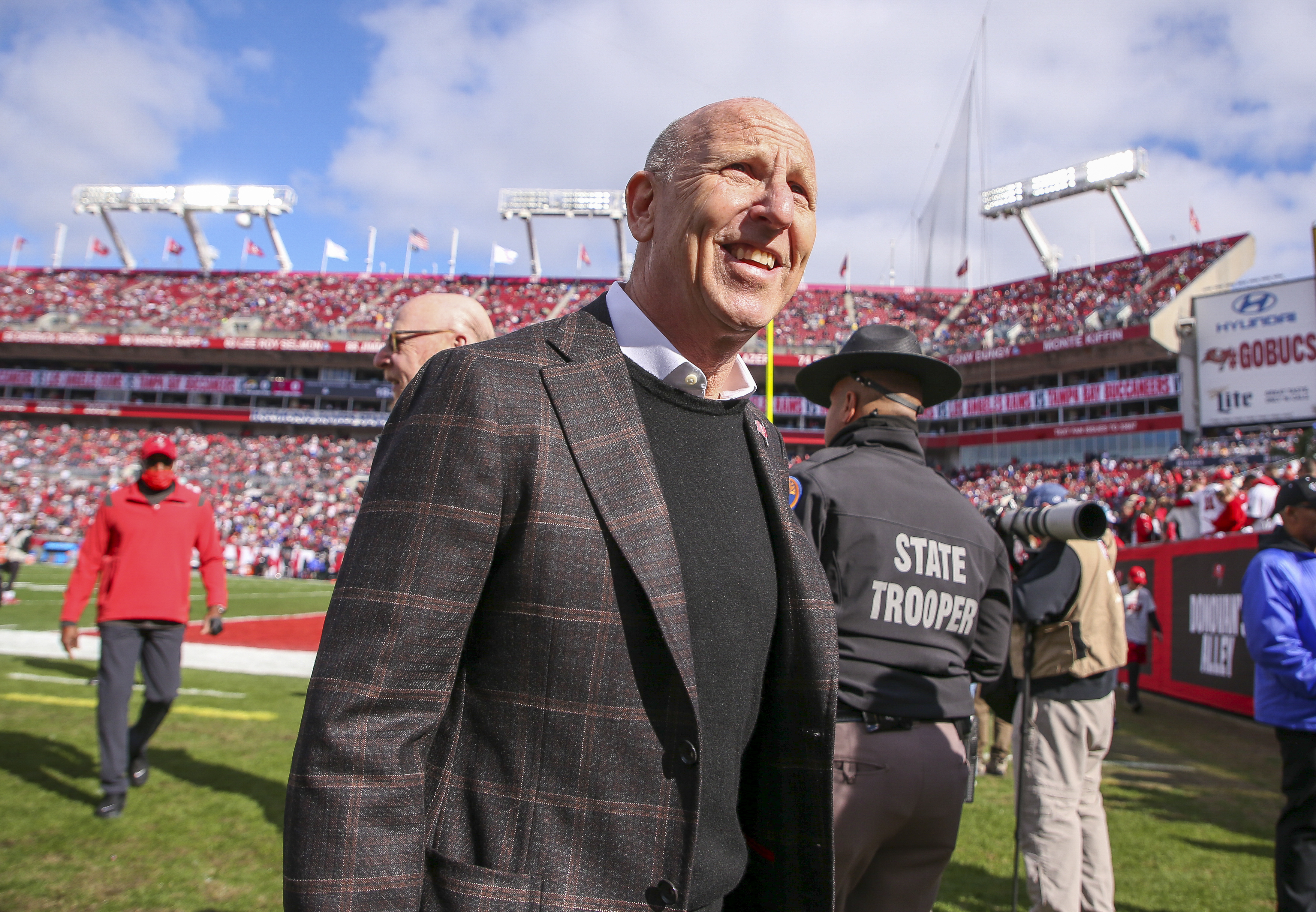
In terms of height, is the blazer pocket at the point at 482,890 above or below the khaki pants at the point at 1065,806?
above

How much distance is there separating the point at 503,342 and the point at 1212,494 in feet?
52.3

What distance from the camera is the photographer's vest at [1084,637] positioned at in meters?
4.18

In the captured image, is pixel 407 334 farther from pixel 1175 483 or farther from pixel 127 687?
pixel 1175 483

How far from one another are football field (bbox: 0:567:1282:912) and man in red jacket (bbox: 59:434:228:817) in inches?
15.4

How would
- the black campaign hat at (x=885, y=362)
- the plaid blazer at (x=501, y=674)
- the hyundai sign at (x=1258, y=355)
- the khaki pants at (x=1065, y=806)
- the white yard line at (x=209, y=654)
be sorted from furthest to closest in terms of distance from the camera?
1. the hyundai sign at (x=1258, y=355)
2. the white yard line at (x=209, y=654)
3. the khaki pants at (x=1065, y=806)
4. the black campaign hat at (x=885, y=362)
5. the plaid blazer at (x=501, y=674)

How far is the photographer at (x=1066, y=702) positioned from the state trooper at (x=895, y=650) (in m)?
1.28

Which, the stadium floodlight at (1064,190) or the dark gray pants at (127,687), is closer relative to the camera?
the dark gray pants at (127,687)

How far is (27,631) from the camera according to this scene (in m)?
11.7

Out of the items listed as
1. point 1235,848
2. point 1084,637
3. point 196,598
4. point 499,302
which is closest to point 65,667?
point 196,598

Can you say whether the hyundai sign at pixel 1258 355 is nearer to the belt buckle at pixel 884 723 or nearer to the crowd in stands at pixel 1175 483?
the crowd in stands at pixel 1175 483

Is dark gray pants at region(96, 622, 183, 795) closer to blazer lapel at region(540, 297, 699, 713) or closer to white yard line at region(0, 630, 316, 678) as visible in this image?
white yard line at region(0, 630, 316, 678)

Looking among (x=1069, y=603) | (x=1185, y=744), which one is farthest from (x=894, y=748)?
(x=1185, y=744)

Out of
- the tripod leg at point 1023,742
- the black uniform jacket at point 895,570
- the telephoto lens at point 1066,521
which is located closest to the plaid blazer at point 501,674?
the black uniform jacket at point 895,570

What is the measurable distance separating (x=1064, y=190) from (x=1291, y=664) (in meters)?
51.4
